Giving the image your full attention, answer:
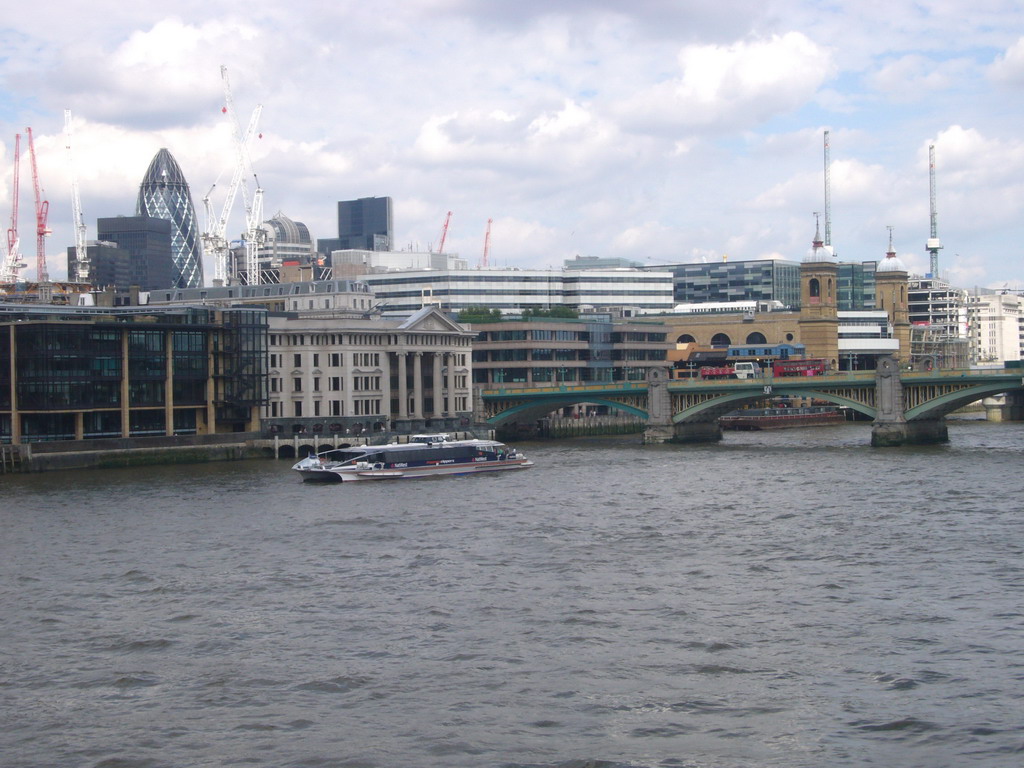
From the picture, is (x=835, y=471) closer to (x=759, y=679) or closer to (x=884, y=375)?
(x=884, y=375)

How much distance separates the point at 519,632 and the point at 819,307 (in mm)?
150340

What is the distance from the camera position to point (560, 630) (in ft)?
125

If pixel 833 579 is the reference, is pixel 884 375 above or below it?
above

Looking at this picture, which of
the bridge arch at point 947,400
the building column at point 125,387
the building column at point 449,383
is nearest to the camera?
the building column at point 125,387

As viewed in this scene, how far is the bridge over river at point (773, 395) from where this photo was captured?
102m

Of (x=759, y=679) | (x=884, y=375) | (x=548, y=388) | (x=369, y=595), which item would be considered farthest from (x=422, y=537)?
(x=548, y=388)

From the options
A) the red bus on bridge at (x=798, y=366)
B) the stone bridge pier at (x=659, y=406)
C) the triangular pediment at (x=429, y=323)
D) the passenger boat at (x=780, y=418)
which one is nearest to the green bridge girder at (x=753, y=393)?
the stone bridge pier at (x=659, y=406)

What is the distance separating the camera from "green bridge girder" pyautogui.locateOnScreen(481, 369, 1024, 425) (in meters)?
101

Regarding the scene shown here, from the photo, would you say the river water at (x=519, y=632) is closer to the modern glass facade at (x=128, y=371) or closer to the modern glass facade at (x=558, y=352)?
the modern glass facade at (x=128, y=371)

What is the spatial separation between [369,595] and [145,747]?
49.0 feet

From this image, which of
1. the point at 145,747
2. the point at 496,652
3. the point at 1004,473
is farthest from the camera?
the point at 1004,473

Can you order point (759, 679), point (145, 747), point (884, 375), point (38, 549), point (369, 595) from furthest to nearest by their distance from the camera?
1. point (884, 375)
2. point (38, 549)
3. point (369, 595)
4. point (759, 679)
5. point (145, 747)

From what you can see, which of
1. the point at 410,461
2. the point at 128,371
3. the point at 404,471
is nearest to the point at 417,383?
the point at 128,371

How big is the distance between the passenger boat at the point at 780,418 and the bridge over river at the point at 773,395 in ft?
76.7
